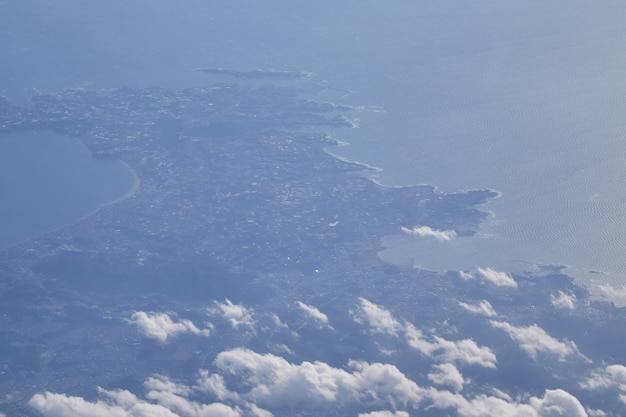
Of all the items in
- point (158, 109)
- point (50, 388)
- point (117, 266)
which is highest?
point (158, 109)

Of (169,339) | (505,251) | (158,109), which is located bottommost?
(169,339)

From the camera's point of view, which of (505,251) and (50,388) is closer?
(50,388)

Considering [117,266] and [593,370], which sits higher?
[117,266]

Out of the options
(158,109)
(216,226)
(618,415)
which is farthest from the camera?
(158,109)

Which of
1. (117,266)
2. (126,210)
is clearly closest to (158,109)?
(126,210)

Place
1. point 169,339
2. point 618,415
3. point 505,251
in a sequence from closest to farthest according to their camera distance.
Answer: point 618,415 < point 169,339 < point 505,251

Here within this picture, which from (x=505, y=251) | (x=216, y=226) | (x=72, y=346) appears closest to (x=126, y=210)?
(x=216, y=226)

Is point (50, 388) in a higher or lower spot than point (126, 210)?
lower

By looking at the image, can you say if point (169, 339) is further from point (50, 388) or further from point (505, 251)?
point (505, 251)

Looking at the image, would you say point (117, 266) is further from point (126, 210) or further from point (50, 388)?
point (50, 388)
